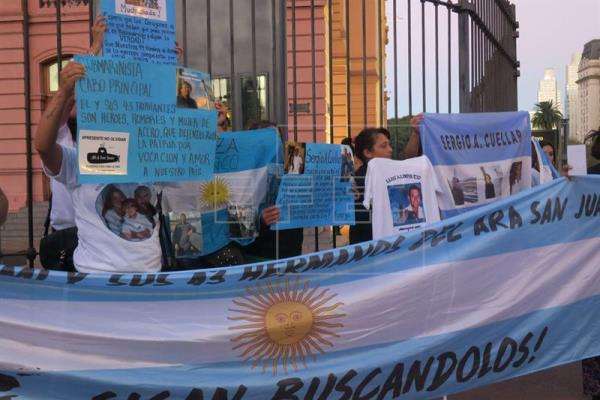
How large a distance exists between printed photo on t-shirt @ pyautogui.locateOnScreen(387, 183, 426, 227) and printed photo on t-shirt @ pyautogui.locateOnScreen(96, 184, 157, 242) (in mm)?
1519

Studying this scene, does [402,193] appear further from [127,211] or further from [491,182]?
[127,211]

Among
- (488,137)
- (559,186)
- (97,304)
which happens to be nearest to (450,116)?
(488,137)

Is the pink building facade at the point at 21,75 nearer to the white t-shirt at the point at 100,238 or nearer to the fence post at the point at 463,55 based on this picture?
the fence post at the point at 463,55

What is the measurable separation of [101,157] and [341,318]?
143cm

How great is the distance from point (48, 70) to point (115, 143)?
51.2 ft

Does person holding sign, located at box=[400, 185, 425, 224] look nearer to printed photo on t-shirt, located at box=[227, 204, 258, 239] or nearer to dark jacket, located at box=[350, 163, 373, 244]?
dark jacket, located at box=[350, 163, 373, 244]

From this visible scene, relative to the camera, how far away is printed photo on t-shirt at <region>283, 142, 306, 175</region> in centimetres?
473

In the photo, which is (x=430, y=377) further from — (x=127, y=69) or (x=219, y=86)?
(x=219, y=86)

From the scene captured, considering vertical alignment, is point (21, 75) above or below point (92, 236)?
above

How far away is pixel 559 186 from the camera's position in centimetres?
443

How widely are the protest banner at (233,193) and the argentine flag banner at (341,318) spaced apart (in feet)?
2.43

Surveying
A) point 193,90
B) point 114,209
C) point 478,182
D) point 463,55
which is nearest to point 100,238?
point 114,209

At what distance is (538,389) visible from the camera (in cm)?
527

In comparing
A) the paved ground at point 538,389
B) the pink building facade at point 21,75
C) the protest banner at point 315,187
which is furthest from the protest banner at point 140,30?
the pink building facade at point 21,75
